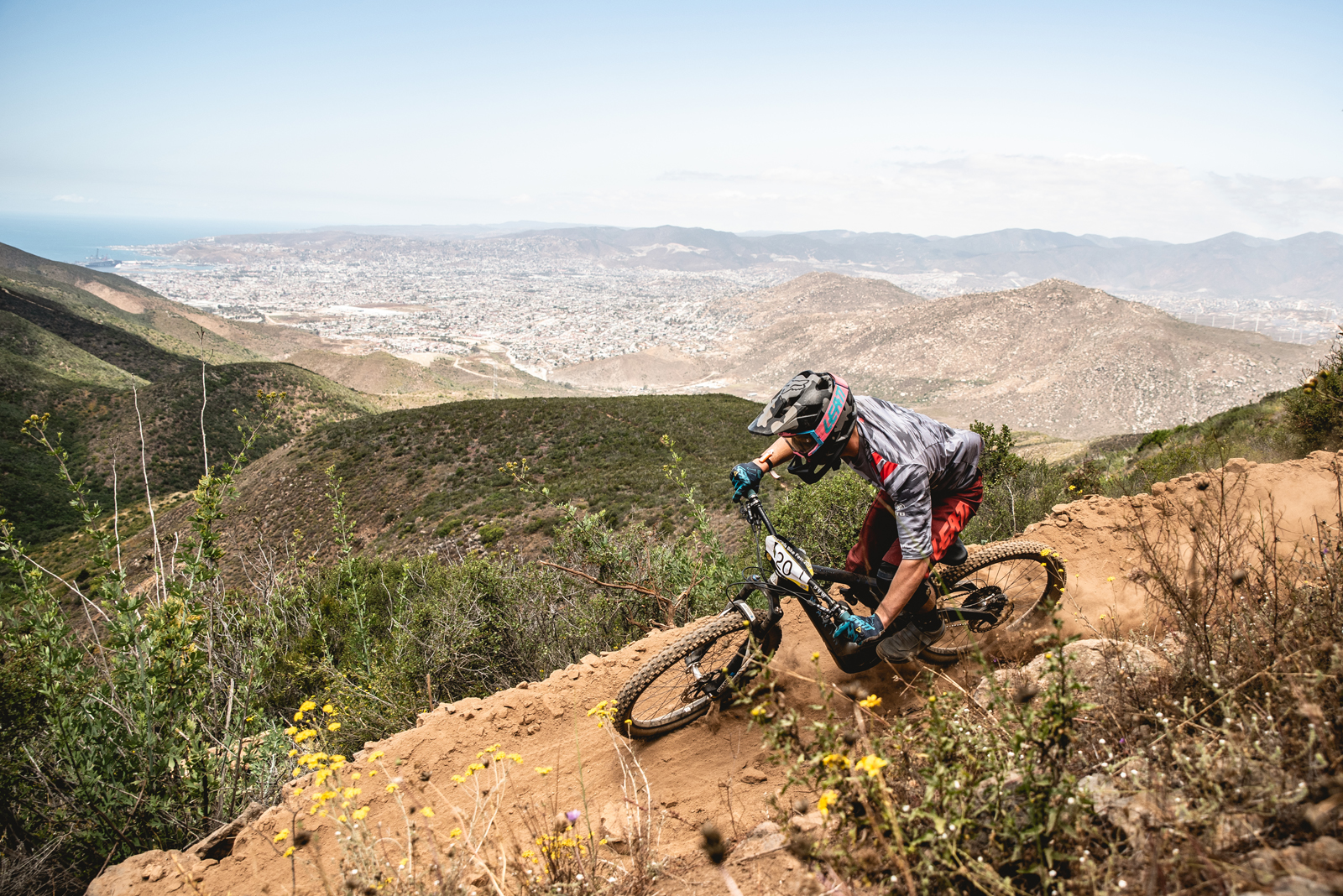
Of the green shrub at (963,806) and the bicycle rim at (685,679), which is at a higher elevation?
the green shrub at (963,806)

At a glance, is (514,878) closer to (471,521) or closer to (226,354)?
(471,521)

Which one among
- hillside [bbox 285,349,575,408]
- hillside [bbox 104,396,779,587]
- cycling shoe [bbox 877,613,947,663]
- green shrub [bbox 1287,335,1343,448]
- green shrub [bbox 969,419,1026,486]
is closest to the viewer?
cycling shoe [bbox 877,613,947,663]

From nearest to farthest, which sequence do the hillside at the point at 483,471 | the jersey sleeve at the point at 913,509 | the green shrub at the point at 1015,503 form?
the jersey sleeve at the point at 913,509 < the green shrub at the point at 1015,503 < the hillside at the point at 483,471

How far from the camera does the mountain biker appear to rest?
12.0ft

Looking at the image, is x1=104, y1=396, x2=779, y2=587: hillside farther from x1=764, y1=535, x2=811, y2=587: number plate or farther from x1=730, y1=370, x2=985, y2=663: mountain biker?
x1=764, y1=535, x2=811, y2=587: number plate

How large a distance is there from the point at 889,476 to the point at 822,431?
1.65 ft

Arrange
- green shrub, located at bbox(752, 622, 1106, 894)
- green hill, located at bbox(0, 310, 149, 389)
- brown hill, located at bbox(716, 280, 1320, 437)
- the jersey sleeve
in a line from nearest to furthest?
1. green shrub, located at bbox(752, 622, 1106, 894)
2. the jersey sleeve
3. green hill, located at bbox(0, 310, 149, 389)
4. brown hill, located at bbox(716, 280, 1320, 437)

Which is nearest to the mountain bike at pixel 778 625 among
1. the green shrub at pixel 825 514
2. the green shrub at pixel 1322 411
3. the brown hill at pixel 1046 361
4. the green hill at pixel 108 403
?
the green shrub at pixel 825 514

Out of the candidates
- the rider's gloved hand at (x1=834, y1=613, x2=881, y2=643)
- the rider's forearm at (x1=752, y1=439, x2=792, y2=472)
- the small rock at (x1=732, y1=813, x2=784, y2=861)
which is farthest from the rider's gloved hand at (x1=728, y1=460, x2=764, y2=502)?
the small rock at (x1=732, y1=813, x2=784, y2=861)

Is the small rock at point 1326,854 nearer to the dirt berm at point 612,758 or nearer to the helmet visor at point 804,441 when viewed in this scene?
the dirt berm at point 612,758

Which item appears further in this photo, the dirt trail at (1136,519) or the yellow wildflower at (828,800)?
the dirt trail at (1136,519)

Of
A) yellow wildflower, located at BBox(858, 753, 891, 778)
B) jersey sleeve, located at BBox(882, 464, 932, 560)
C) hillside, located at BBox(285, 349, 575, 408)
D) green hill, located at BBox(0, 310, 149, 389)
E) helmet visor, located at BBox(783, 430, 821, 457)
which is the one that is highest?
helmet visor, located at BBox(783, 430, 821, 457)

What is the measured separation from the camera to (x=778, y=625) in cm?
424

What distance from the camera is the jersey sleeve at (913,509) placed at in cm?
361
